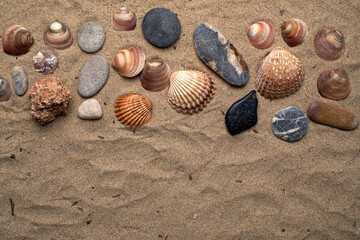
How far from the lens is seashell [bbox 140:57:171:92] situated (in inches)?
102

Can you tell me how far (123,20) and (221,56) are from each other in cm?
97

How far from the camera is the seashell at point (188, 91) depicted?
2.58 m

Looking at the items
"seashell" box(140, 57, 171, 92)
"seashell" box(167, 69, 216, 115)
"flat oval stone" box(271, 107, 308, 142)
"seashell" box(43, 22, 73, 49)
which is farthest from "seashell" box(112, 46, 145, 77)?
"flat oval stone" box(271, 107, 308, 142)

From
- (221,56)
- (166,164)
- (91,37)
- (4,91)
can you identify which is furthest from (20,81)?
(221,56)

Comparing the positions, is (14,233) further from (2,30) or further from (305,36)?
(305,36)

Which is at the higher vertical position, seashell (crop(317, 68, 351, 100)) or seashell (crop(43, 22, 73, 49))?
seashell (crop(317, 68, 351, 100))

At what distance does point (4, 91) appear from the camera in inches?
102

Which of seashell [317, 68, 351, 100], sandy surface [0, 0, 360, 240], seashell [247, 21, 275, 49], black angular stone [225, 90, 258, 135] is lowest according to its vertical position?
sandy surface [0, 0, 360, 240]

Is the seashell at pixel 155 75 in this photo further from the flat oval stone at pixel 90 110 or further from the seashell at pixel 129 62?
the flat oval stone at pixel 90 110

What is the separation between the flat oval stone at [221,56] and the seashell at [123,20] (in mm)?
613

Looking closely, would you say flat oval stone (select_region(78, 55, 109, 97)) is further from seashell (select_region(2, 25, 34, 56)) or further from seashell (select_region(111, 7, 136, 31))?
seashell (select_region(2, 25, 34, 56))

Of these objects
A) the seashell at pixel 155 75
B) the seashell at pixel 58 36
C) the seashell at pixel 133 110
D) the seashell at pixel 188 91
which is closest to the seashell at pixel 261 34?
the seashell at pixel 188 91

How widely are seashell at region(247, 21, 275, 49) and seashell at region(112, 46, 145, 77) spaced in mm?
1043

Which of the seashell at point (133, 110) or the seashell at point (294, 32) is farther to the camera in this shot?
the seashell at point (294, 32)
